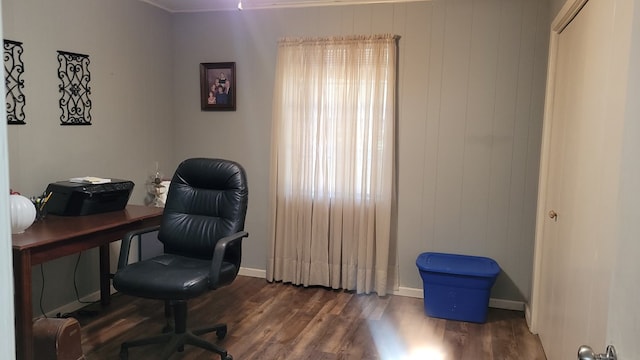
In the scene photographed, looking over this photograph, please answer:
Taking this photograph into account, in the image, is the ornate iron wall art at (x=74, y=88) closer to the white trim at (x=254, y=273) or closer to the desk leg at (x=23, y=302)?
the desk leg at (x=23, y=302)

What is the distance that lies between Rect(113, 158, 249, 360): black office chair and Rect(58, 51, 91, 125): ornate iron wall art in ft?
3.09

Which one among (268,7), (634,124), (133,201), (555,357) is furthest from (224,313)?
(634,124)

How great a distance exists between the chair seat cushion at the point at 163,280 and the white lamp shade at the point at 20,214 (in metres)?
0.52

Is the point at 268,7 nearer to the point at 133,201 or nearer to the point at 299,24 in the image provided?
the point at 299,24

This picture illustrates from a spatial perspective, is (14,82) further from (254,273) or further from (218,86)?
(254,273)

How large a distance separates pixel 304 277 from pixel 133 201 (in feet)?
5.05

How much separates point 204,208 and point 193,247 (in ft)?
0.82

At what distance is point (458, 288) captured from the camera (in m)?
3.43

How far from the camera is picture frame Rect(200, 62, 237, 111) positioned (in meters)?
4.21

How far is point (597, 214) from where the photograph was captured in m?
1.79

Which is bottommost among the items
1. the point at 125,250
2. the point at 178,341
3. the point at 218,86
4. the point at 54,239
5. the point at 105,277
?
the point at 178,341

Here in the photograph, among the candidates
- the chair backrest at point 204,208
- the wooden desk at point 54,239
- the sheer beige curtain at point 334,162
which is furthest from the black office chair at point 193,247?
the sheer beige curtain at point 334,162

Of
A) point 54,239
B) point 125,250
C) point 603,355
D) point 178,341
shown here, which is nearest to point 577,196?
point 603,355

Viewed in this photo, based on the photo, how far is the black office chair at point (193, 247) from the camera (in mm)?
2600
